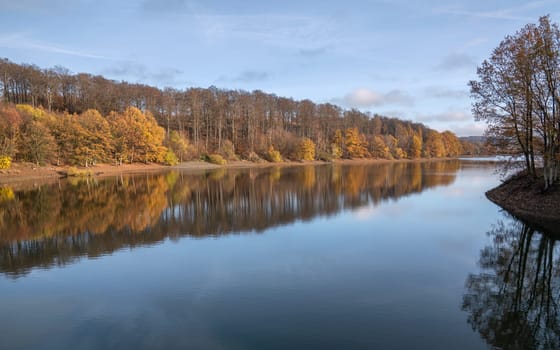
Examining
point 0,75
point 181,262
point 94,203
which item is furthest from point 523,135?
point 0,75

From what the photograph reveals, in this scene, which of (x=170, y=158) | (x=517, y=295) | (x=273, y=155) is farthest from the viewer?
(x=273, y=155)

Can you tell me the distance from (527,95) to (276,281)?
1782 centimetres

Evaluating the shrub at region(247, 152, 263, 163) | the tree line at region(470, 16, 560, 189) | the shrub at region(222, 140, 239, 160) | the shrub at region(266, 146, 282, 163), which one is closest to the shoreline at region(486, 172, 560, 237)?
the tree line at region(470, 16, 560, 189)

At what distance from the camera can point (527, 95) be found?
18.9 metres

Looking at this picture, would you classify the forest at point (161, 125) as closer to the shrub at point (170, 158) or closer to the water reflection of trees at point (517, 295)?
the shrub at point (170, 158)

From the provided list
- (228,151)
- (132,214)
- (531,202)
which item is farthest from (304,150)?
(132,214)

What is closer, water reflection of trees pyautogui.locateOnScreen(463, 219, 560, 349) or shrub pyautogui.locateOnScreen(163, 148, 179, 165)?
water reflection of trees pyautogui.locateOnScreen(463, 219, 560, 349)

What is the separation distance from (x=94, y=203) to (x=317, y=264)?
17.9m

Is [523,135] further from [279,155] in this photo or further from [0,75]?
[0,75]

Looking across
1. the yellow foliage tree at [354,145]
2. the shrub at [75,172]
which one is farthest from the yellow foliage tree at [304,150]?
the shrub at [75,172]

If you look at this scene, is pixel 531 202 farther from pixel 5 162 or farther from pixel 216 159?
pixel 216 159

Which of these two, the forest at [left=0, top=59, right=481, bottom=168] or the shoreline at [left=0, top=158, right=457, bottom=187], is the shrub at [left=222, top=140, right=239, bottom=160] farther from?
the shoreline at [left=0, top=158, right=457, bottom=187]

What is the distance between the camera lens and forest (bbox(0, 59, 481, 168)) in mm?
47219

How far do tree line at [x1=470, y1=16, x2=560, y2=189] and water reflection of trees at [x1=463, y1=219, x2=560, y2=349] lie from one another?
8117 mm
